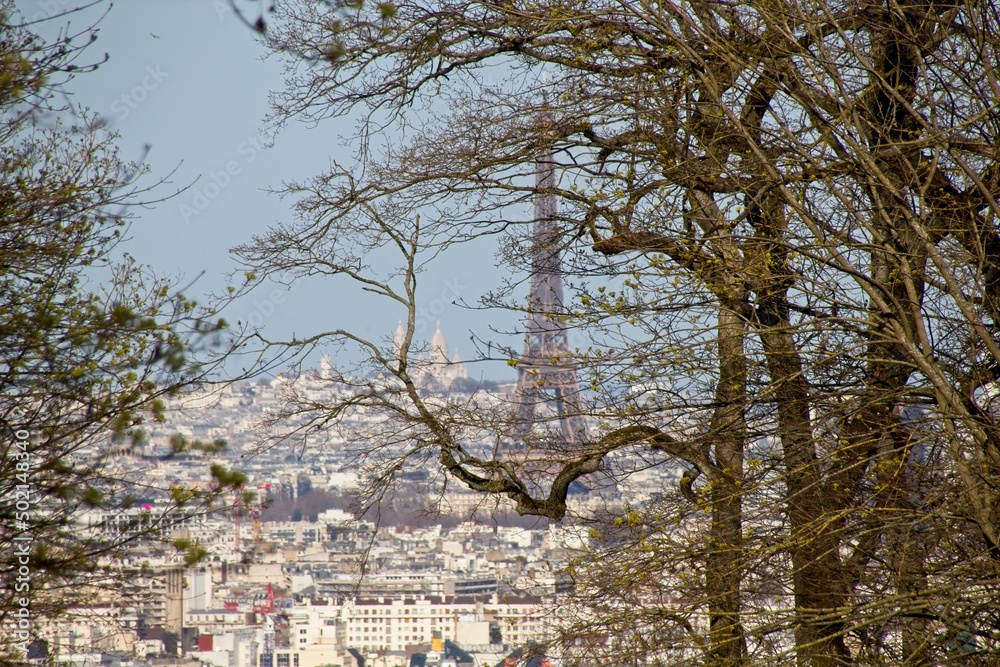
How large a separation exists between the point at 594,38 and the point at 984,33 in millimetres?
1786

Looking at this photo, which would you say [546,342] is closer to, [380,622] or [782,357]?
[782,357]

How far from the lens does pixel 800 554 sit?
193 inches

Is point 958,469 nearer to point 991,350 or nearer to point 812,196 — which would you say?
point 991,350

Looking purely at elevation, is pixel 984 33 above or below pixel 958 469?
above

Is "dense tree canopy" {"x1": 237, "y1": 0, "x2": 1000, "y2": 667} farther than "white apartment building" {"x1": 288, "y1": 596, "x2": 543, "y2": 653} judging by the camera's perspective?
No

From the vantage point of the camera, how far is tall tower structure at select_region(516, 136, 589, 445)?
17.1ft

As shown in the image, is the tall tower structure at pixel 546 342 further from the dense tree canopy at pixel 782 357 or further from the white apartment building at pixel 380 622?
the white apartment building at pixel 380 622

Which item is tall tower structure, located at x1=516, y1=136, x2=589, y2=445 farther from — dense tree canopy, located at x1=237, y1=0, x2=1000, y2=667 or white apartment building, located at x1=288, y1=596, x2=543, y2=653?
white apartment building, located at x1=288, y1=596, x2=543, y2=653

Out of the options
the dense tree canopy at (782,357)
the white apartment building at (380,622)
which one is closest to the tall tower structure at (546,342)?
the dense tree canopy at (782,357)

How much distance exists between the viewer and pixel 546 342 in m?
5.64

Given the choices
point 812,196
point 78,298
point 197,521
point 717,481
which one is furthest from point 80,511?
point 812,196

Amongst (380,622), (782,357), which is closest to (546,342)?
(782,357)

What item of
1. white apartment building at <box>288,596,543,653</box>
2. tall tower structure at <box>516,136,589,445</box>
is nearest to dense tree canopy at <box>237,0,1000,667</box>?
tall tower structure at <box>516,136,589,445</box>

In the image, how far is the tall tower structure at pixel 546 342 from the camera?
5.21 meters
